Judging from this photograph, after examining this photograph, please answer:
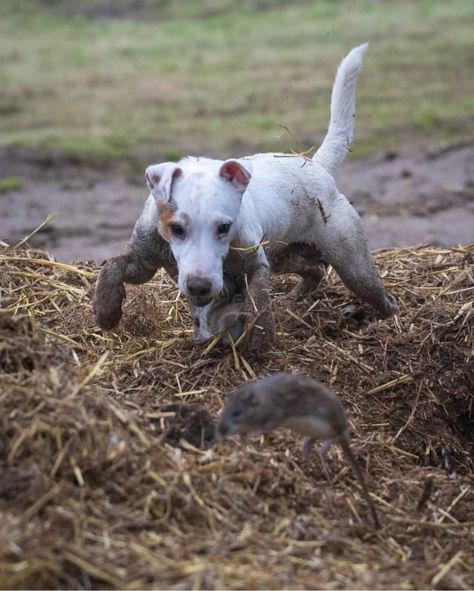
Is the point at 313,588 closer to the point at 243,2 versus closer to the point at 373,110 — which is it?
the point at 373,110

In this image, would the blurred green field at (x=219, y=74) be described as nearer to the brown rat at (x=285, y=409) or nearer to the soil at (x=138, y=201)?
the soil at (x=138, y=201)

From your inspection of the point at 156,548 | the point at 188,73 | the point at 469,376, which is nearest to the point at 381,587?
the point at 156,548

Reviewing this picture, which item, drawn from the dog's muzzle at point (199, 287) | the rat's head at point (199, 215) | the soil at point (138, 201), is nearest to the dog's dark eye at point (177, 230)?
the rat's head at point (199, 215)

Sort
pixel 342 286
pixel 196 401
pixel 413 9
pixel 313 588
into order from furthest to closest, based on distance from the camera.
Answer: pixel 413 9, pixel 342 286, pixel 196 401, pixel 313 588

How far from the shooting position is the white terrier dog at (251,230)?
5.65 m

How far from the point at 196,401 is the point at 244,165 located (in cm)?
123

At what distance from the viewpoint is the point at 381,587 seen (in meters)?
4.08

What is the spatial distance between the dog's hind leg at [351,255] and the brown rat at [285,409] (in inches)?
91.0

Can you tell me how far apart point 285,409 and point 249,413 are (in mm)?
140

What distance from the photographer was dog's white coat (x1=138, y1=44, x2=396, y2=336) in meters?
5.64

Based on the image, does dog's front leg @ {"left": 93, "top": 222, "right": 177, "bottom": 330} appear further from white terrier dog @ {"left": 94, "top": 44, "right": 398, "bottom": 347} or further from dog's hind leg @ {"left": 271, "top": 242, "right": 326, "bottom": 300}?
dog's hind leg @ {"left": 271, "top": 242, "right": 326, "bottom": 300}

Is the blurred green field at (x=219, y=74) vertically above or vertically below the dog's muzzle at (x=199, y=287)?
below

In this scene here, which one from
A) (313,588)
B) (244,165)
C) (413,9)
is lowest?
(413,9)

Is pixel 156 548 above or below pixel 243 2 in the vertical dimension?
above
